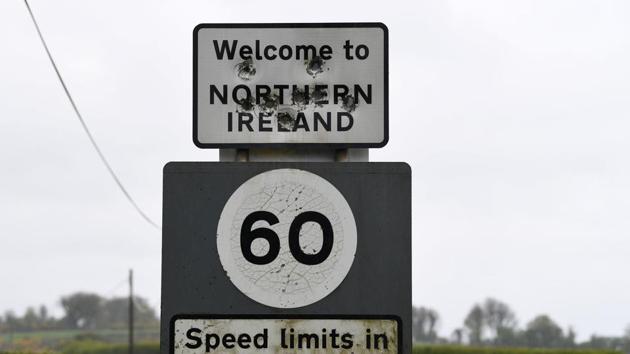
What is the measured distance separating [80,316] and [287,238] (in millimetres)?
Result: 94240

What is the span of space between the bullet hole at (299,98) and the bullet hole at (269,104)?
0.06 metres

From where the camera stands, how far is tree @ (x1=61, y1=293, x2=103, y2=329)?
96125 mm

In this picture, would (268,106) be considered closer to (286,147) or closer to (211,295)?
(286,147)

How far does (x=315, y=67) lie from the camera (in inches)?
183

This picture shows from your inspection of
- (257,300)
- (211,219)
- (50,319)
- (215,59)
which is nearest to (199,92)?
(215,59)

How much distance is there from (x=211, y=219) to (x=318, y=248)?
0.37 metres

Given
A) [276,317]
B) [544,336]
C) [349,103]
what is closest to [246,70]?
[349,103]

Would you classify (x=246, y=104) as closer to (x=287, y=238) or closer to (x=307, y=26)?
(x=307, y=26)

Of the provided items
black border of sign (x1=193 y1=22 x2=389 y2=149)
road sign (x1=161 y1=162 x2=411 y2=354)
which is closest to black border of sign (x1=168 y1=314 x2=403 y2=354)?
road sign (x1=161 y1=162 x2=411 y2=354)

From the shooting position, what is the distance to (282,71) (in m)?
4.65

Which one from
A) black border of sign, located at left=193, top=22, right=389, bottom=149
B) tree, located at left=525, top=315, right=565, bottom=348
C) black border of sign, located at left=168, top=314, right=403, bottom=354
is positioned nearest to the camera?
black border of sign, located at left=168, top=314, right=403, bottom=354

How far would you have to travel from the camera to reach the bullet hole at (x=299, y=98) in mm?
4621

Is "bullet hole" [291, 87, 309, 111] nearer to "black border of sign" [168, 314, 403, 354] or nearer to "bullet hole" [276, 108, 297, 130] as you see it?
A: "bullet hole" [276, 108, 297, 130]

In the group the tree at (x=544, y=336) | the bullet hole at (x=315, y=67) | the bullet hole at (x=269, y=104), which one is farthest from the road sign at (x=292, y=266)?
the tree at (x=544, y=336)
